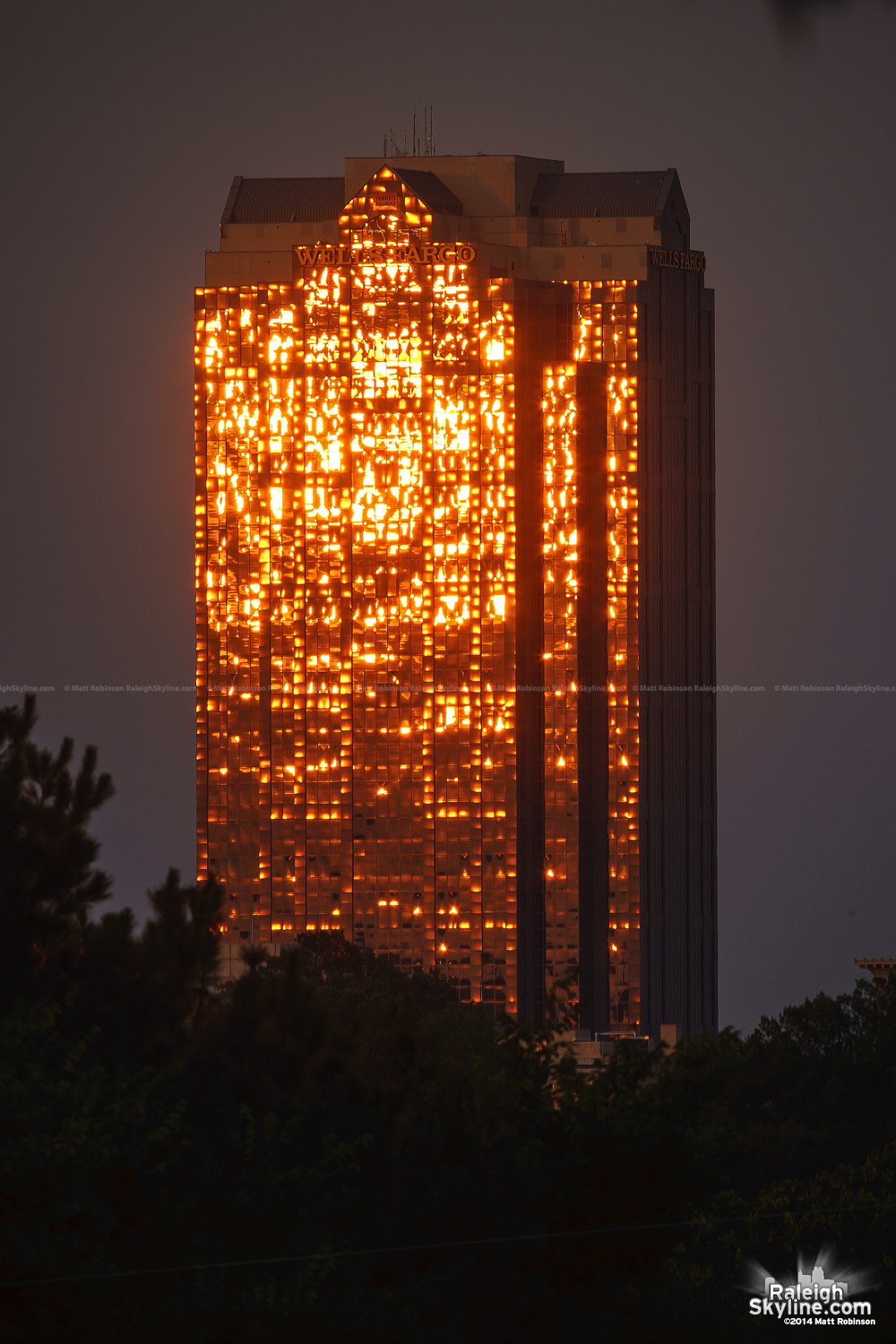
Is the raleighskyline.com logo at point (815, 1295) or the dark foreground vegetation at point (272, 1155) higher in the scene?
the dark foreground vegetation at point (272, 1155)

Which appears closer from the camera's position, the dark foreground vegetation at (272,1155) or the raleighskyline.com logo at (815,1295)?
the dark foreground vegetation at (272,1155)

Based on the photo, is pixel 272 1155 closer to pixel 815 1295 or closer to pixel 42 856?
pixel 42 856

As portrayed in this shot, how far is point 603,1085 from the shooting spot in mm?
59719

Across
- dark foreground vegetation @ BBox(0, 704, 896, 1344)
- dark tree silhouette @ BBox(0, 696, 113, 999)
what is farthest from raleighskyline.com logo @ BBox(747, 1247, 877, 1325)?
dark tree silhouette @ BBox(0, 696, 113, 999)

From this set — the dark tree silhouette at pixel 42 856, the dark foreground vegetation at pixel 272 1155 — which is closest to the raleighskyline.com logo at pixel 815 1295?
the dark foreground vegetation at pixel 272 1155

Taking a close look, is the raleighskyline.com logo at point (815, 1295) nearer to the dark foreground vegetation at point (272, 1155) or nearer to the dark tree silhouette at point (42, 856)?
the dark foreground vegetation at point (272, 1155)

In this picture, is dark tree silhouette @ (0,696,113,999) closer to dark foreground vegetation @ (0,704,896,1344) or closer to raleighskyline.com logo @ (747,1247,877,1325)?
dark foreground vegetation @ (0,704,896,1344)

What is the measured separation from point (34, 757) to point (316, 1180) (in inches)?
460

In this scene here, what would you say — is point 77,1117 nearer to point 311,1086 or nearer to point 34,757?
point 311,1086

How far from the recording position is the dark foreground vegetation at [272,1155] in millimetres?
53062

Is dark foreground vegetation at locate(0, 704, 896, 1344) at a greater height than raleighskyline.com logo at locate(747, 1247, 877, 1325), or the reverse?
dark foreground vegetation at locate(0, 704, 896, 1344)

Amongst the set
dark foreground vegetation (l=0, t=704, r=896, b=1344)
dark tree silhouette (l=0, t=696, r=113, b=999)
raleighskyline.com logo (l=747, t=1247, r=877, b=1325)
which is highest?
dark tree silhouette (l=0, t=696, r=113, b=999)

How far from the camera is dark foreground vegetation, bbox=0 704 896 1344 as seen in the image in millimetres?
53062

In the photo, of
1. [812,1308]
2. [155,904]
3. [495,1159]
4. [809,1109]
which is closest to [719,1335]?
[812,1308]
